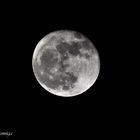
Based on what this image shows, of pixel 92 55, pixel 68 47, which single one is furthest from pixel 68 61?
pixel 92 55

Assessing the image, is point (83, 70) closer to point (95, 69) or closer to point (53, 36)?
point (95, 69)

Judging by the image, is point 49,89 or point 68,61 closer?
point 68,61

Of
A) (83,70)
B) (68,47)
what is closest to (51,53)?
(68,47)

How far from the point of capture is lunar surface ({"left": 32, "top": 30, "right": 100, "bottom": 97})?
23.3 feet

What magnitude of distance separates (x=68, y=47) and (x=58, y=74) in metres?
0.83

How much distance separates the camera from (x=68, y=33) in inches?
297

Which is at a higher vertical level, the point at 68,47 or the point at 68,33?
the point at 68,33

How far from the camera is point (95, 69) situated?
7570 millimetres

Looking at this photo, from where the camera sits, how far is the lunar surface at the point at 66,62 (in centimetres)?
709

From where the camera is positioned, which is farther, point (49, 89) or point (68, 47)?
point (49, 89)

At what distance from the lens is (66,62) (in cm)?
707

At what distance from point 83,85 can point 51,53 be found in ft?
4.46

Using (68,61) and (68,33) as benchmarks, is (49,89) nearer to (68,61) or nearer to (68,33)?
(68,61)

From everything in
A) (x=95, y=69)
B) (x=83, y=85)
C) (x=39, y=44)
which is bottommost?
(x=83, y=85)
